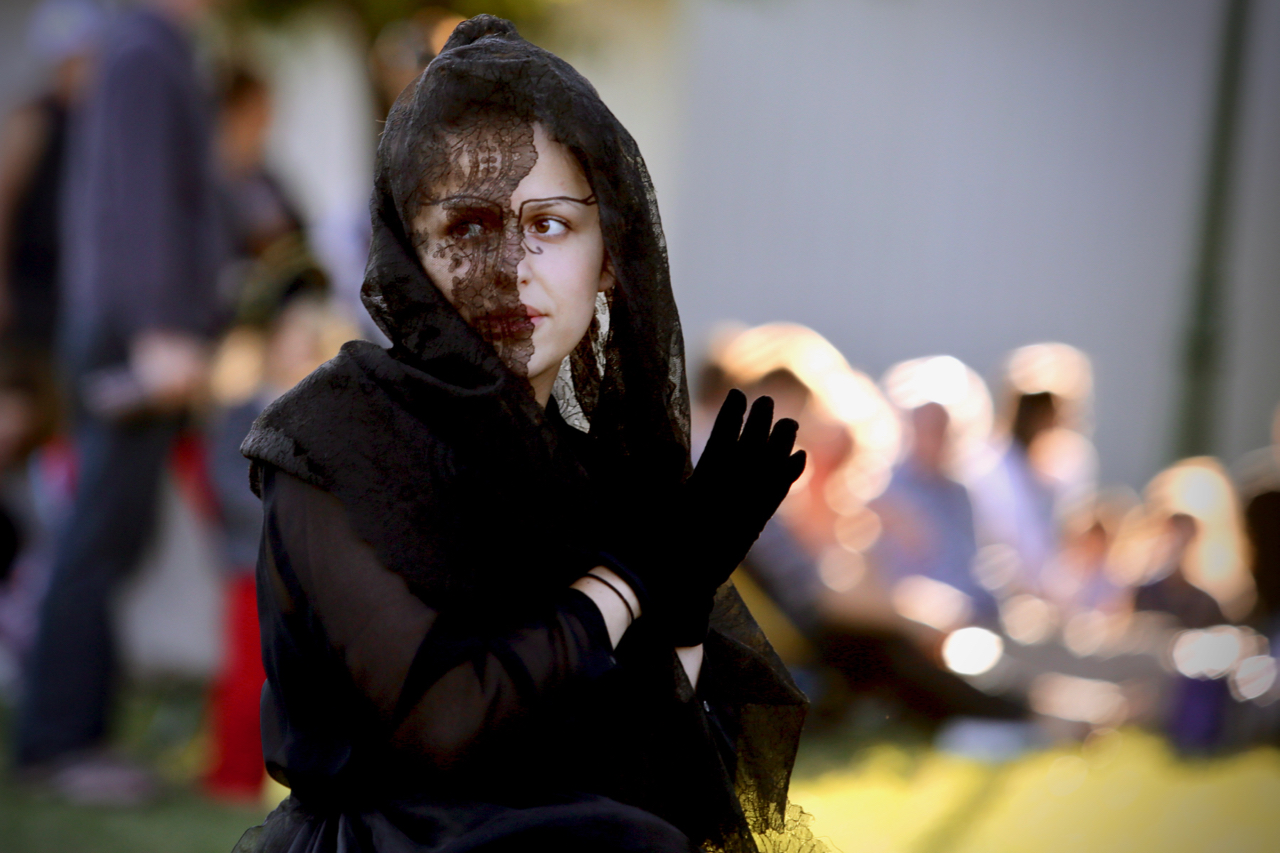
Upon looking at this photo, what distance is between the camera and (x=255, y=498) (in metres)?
3.29

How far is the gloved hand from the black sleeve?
7 cm

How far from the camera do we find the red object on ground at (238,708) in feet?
11.4

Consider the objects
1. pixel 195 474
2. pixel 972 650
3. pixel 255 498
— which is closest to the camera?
pixel 255 498

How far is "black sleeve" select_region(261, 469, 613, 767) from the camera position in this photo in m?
1.15

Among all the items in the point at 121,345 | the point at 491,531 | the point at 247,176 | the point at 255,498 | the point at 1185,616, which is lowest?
the point at 491,531

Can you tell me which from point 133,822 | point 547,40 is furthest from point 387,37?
point 547,40

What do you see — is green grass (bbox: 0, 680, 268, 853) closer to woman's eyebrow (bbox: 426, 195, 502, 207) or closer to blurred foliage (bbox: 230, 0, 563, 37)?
woman's eyebrow (bbox: 426, 195, 502, 207)

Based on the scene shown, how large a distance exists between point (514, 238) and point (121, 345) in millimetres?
2555

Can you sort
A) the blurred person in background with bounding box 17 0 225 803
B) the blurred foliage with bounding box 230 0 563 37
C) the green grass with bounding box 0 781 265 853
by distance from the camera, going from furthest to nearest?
the blurred foliage with bounding box 230 0 563 37, the blurred person in background with bounding box 17 0 225 803, the green grass with bounding box 0 781 265 853

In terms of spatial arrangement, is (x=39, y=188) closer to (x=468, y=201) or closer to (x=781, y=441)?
(x=468, y=201)

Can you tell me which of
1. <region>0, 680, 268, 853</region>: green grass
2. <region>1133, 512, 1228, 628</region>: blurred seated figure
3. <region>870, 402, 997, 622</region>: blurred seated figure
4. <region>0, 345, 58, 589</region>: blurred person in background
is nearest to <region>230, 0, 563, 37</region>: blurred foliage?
<region>0, 345, 58, 589</region>: blurred person in background

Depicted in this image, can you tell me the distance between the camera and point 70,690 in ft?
11.4

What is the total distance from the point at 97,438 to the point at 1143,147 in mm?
6942

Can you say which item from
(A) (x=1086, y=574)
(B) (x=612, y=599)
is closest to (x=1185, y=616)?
(A) (x=1086, y=574)
